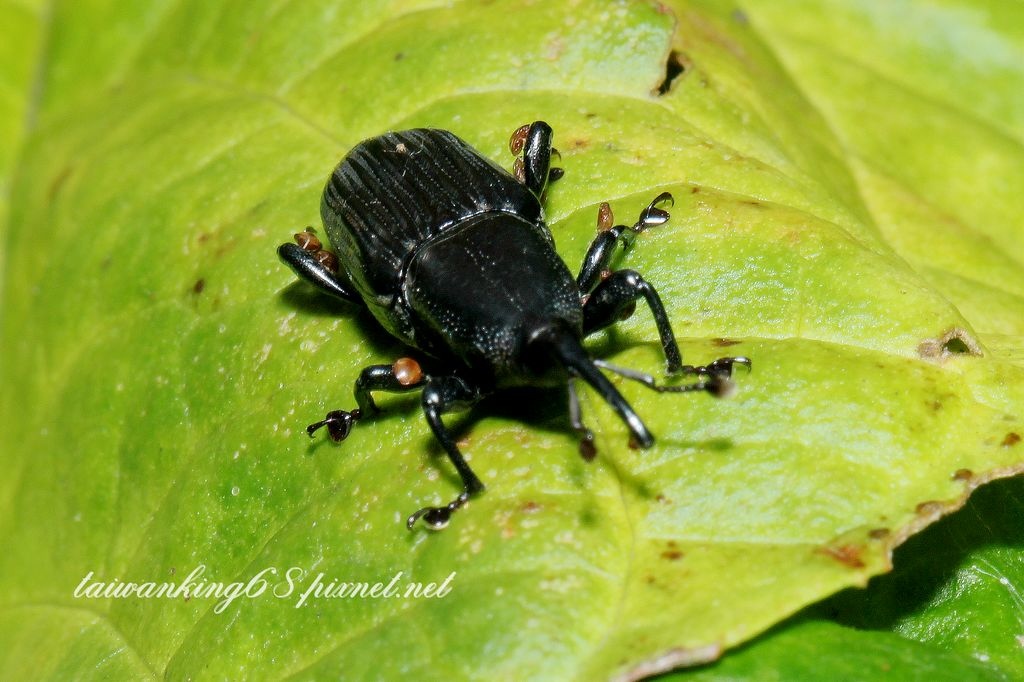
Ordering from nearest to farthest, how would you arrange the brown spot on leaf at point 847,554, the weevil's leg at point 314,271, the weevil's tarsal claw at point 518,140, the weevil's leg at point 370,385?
the brown spot on leaf at point 847,554, the weevil's leg at point 370,385, the weevil's leg at point 314,271, the weevil's tarsal claw at point 518,140

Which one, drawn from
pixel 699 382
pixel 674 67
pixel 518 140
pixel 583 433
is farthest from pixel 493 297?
pixel 674 67

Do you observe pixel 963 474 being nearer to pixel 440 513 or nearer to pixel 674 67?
pixel 440 513

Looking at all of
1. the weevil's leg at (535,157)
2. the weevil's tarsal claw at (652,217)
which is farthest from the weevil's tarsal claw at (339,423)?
the weevil's tarsal claw at (652,217)

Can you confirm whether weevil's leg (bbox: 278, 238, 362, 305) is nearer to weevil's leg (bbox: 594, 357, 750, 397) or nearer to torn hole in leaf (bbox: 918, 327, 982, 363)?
weevil's leg (bbox: 594, 357, 750, 397)

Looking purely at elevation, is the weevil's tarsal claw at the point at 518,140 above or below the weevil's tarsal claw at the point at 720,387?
above

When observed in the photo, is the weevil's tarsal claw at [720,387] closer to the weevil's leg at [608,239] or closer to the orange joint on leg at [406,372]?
the weevil's leg at [608,239]

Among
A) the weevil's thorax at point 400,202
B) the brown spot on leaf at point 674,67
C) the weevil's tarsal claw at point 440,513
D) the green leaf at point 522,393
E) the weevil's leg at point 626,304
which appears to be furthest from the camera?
the brown spot on leaf at point 674,67

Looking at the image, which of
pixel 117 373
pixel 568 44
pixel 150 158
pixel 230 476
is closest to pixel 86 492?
pixel 117 373

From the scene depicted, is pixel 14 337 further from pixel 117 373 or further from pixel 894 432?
pixel 894 432
